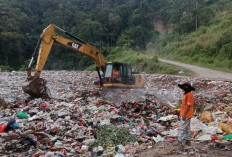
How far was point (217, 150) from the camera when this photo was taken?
458 centimetres

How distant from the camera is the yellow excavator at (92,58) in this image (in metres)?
8.90

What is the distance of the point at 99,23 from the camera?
4478 cm

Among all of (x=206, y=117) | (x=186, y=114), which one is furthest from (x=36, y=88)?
(x=186, y=114)

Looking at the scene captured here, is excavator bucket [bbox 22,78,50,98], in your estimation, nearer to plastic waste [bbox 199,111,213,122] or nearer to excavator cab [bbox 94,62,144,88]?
excavator cab [bbox 94,62,144,88]

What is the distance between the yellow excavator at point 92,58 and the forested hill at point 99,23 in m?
20.0

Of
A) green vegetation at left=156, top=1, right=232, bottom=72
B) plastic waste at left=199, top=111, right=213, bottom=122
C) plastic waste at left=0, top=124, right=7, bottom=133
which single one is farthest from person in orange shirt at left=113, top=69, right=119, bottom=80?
green vegetation at left=156, top=1, right=232, bottom=72

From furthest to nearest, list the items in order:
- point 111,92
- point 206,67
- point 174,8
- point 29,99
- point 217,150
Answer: point 174,8
point 206,67
point 111,92
point 29,99
point 217,150

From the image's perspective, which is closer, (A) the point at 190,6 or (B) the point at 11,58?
(B) the point at 11,58

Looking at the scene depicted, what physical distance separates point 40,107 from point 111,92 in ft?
13.9

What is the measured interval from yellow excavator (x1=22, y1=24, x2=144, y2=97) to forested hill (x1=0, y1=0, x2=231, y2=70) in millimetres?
19980

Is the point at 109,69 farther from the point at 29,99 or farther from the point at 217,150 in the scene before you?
the point at 217,150

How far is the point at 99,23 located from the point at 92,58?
33886 millimetres

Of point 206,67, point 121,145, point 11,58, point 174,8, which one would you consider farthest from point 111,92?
point 174,8

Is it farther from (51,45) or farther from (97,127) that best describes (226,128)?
(51,45)
